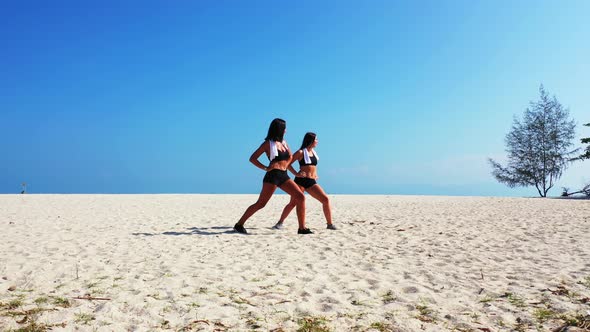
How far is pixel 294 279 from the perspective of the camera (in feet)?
15.9

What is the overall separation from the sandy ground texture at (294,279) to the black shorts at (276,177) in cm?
120

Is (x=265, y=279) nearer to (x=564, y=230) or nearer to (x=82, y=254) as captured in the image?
(x=82, y=254)

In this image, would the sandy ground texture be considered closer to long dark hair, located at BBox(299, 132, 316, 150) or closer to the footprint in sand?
the footprint in sand

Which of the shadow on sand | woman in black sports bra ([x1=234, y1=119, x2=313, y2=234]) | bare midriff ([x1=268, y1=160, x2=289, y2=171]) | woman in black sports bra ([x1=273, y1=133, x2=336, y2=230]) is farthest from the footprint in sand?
the shadow on sand

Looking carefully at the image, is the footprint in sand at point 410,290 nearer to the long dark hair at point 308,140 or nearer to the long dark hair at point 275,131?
the long dark hair at point 275,131

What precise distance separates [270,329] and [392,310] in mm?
1270

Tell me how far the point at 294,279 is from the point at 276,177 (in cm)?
345

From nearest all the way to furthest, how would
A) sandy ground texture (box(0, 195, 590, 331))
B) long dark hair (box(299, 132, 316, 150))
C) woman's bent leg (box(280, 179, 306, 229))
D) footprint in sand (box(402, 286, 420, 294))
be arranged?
sandy ground texture (box(0, 195, 590, 331)) → footprint in sand (box(402, 286, 420, 294)) → woman's bent leg (box(280, 179, 306, 229)) → long dark hair (box(299, 132, 316, 150))

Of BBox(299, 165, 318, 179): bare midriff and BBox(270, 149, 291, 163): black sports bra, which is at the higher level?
BBox(270, 149, 291, 163): black sports bra

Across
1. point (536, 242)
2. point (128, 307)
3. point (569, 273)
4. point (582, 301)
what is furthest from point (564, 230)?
point (128, 307)

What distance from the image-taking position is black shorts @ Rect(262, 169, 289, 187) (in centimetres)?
806

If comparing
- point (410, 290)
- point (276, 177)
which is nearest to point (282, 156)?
point (276, 177)

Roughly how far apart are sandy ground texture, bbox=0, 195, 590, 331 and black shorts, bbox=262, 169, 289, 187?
120cm

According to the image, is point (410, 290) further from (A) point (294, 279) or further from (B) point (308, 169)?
(B) point (308, 169)
